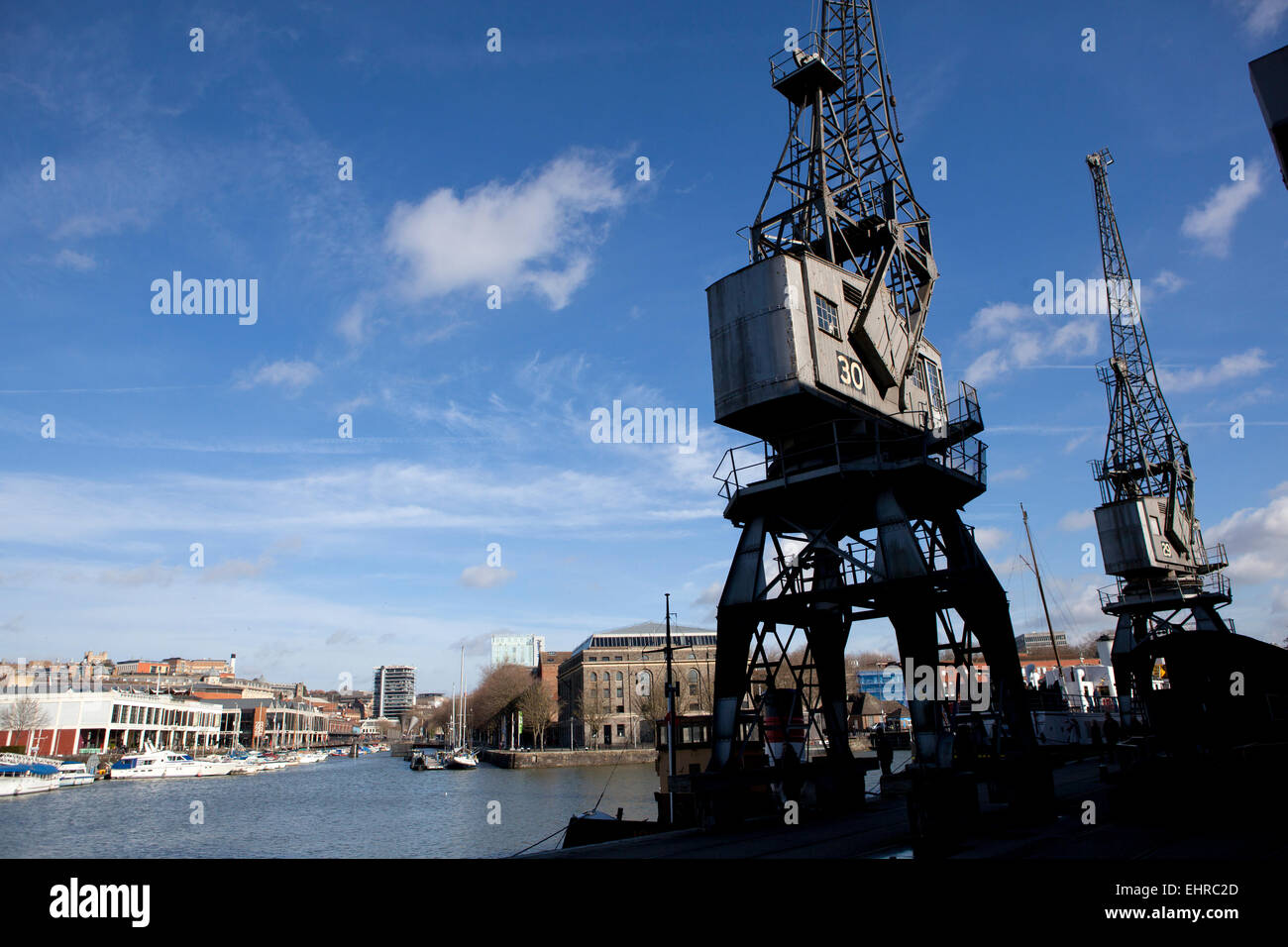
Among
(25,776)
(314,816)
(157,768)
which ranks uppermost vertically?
(25,776)

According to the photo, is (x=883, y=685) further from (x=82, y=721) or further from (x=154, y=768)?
(x=82, y=721)

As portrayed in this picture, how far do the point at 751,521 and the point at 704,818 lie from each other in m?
8.89

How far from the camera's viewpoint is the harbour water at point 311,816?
4056cm

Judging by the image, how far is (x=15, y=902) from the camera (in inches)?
197

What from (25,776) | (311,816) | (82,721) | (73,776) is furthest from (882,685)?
(82,721)

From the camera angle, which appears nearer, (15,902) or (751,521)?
(15,902)

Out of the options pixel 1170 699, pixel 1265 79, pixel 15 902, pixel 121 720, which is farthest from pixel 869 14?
pixel 121 720

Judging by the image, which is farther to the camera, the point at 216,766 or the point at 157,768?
the point at 216,766

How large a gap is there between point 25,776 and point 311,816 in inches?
1680

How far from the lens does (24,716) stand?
377 ft

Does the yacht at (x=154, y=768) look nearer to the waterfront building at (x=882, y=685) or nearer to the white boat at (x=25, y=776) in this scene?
the white boat at (x=25, y=776)

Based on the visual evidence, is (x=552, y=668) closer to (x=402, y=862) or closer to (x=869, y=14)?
(x=869, y=14)

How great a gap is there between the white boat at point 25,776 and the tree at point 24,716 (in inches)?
1380

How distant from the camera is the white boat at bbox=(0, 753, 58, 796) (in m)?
72.5
